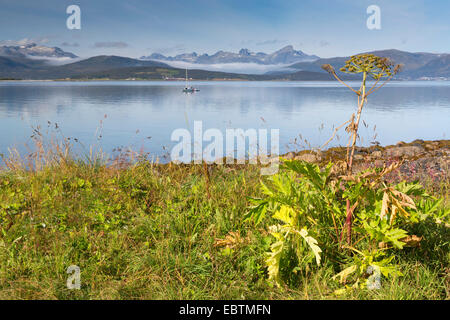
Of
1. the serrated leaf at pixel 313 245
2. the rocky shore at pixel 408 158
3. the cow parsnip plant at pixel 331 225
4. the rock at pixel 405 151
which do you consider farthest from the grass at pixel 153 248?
the rock at pixel 405 151

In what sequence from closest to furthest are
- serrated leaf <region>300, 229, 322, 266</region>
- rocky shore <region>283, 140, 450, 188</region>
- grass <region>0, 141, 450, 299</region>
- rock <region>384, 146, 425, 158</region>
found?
1. serrated leaf <region>300, 229, 322, 266</region>
2. grass <region>0, 141, 450, 299</region>
3. rocky shore <region>283, 140, 450, 188</region>
4. rock <region>384, 146, 425, 158</region>

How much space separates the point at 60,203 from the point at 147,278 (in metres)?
2.13

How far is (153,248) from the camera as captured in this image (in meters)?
3.89

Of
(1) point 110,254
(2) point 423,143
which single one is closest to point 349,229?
(1) point 110,254

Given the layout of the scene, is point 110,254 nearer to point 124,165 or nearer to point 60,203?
point 60,203

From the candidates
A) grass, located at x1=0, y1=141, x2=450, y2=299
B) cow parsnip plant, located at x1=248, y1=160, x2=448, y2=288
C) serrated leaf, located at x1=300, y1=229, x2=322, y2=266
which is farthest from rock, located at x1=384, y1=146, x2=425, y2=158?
serrated leaf, located at x1=300, y1=229, x2=322, y2=266

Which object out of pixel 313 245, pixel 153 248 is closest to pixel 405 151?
pixel 313 245

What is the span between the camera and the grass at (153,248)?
317cm

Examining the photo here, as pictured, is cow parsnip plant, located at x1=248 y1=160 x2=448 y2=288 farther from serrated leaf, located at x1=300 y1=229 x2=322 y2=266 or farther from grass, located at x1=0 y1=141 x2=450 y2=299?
grass, located at x1=0 y1=141 x2=450 y2=299

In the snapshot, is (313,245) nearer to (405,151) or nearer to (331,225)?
(331,225)

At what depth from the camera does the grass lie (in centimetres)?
317

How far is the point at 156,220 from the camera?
13.8 feet

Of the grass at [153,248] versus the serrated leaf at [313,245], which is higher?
the serrated leaf at [313,245]

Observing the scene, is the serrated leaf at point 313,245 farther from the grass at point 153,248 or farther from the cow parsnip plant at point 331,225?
the grass at point 153,248
